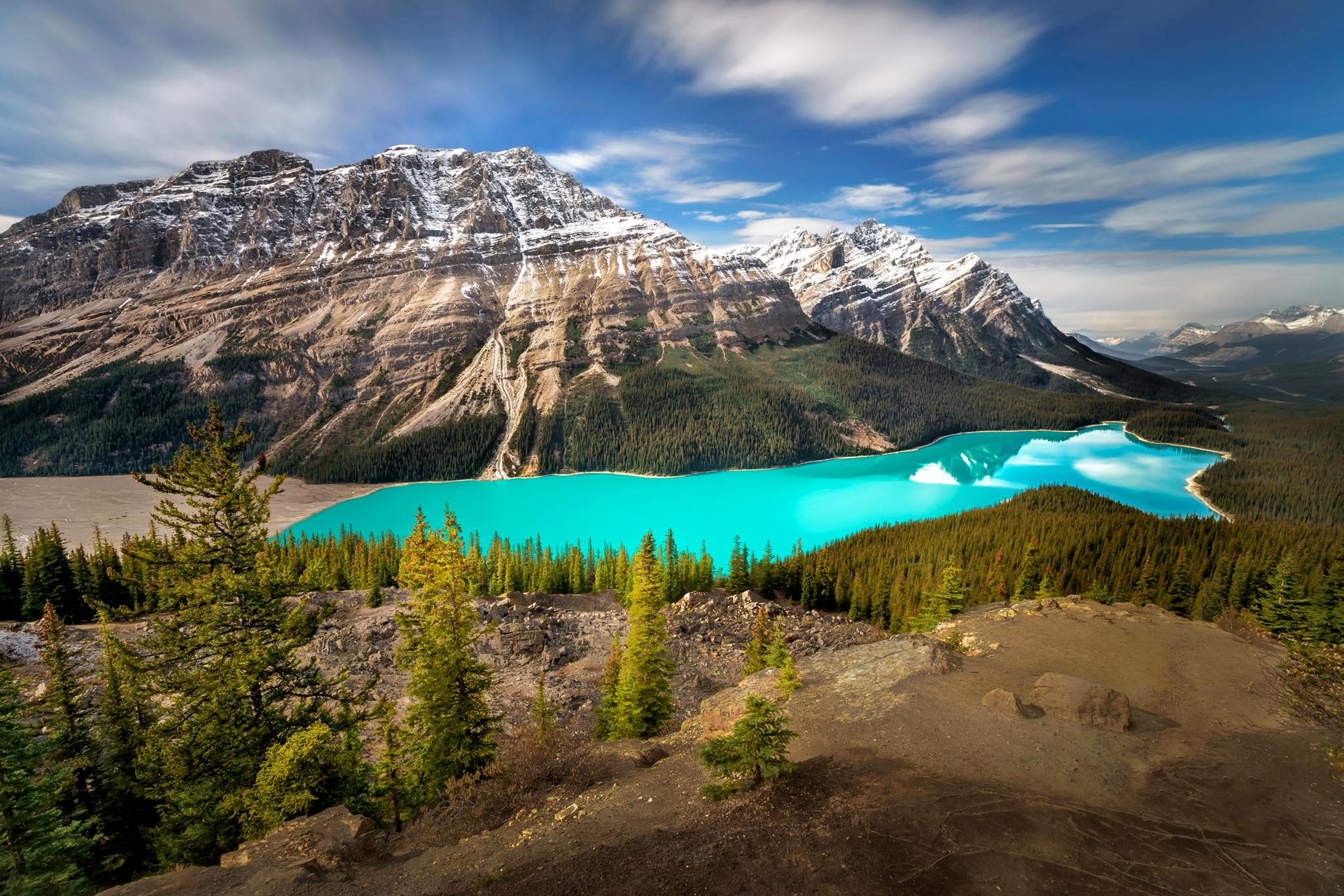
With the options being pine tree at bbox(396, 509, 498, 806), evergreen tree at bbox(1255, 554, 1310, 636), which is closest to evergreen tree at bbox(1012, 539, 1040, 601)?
evergreen tree at bbox(1255, 554, 1310, 636)

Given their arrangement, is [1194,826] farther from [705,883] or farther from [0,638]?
[0,638]

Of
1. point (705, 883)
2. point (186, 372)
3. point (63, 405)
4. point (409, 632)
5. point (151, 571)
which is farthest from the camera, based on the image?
point (186, 372)

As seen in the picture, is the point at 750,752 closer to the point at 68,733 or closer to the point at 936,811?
the point at 936,811

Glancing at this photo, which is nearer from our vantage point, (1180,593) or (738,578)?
(1180,593)

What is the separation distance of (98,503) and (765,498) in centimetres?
15010

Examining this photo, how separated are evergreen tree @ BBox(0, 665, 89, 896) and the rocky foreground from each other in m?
4.82

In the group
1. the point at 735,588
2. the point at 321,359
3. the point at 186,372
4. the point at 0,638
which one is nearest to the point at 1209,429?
the point at 735,588

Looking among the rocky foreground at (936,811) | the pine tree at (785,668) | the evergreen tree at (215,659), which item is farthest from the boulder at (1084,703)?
the evergreen tree at (215,659)

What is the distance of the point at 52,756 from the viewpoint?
17328 mm

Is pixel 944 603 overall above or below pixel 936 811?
below

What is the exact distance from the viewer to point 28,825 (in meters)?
14.1

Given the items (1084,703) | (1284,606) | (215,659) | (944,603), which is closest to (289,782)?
(215,659)

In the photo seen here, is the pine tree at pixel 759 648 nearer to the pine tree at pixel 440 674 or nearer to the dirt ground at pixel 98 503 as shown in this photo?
the pine tree at pixel 440 674

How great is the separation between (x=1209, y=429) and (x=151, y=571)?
27086 cm
